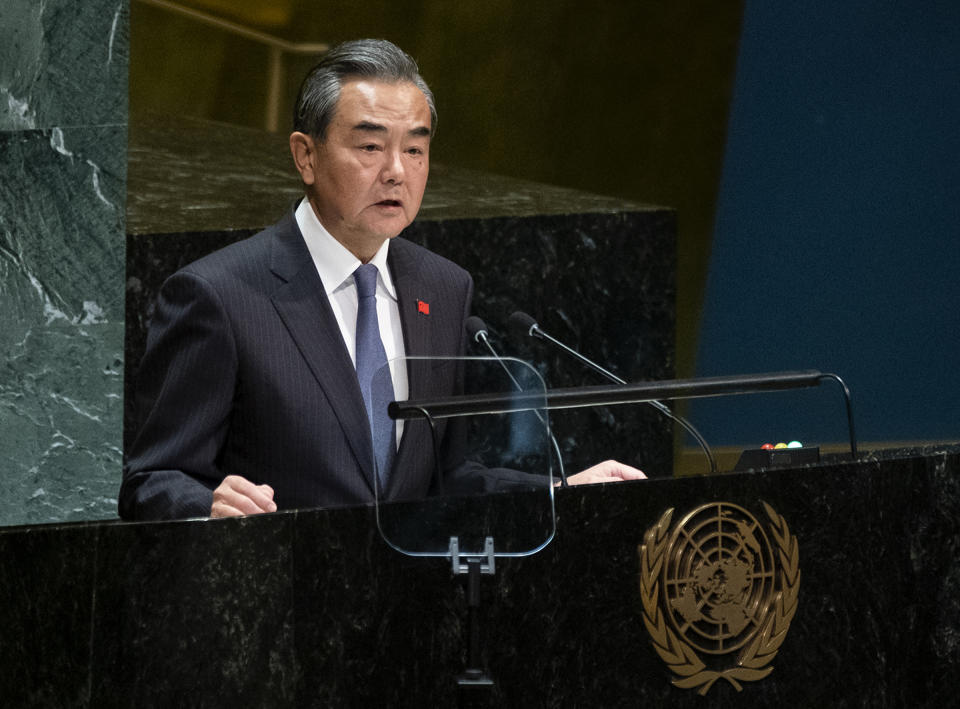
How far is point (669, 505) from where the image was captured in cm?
245

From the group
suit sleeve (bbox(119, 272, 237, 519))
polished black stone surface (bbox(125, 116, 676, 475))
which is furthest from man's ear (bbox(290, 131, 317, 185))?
polished black stone surface (bbox(125, 116, 676, 475))

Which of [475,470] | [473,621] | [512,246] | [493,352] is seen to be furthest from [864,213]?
[473,621]

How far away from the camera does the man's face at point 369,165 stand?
10.0 feet

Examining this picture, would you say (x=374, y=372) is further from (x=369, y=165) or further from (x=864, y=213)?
(x=864, y=213)

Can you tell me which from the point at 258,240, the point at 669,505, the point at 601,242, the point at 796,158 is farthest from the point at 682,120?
the point at 669,505

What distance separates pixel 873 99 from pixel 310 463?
3.49m

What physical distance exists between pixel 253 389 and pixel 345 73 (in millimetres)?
714

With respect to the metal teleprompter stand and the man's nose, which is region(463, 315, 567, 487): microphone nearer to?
the metal teleprompter stand

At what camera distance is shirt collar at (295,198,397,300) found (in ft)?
9.73

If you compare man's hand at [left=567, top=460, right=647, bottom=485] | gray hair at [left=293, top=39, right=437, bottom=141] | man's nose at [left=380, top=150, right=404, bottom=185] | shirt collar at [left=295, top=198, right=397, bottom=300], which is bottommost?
man's hand at [left=567, top=460, right=647, bottom=485]

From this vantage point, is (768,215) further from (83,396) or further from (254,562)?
(254,562)

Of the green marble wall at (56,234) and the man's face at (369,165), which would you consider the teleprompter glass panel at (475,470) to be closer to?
the man's face at (369,165)

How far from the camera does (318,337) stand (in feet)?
9.24

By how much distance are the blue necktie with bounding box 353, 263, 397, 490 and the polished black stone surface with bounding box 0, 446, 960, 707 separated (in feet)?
0.48
